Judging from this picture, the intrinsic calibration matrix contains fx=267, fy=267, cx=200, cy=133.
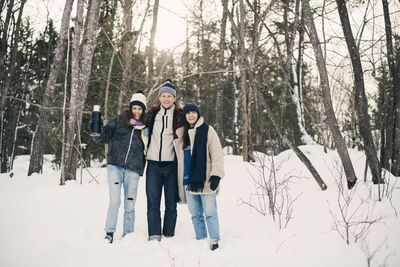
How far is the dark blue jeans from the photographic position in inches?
124

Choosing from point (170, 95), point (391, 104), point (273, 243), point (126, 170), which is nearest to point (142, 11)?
point (170, 95)

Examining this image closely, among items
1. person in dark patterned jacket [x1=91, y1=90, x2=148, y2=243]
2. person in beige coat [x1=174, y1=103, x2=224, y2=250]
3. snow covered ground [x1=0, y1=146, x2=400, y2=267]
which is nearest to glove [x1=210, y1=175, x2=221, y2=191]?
person in beige coat [x1=174, y1=103, x2=224, y2=250]

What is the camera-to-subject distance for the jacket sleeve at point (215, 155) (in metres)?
2.99

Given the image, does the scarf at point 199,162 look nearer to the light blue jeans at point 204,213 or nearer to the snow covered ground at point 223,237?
the light blue jeans at point 204,213

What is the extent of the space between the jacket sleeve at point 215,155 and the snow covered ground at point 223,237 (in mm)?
825

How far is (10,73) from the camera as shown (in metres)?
11.1

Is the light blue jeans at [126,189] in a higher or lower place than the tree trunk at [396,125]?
lower

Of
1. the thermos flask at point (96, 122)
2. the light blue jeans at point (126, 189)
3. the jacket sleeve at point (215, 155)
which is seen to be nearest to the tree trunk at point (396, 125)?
the jacket sleeve at point (215, 155)

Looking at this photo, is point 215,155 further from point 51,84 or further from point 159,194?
point 51,84

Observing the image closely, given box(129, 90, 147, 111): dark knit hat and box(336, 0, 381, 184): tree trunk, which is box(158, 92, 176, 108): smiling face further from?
box(336, 0, 381, 184): tree trunk

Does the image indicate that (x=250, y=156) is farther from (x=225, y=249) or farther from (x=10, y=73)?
(x=10, y=73)

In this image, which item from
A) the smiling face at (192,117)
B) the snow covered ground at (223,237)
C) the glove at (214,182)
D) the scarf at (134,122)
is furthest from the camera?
the scarf at (134,122)

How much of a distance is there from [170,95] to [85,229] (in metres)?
2.03

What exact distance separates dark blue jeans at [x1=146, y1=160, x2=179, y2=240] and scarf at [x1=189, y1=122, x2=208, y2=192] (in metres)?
0.32
